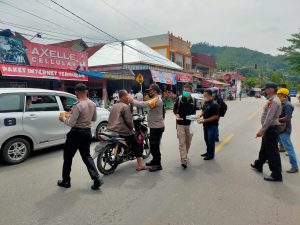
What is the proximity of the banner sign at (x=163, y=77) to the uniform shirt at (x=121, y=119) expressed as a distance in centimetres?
1874

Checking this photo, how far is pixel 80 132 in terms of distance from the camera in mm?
4004

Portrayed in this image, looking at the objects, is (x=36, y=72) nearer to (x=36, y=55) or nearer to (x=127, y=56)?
(x=36, y=55)

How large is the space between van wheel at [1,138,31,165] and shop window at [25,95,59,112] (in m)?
0.78

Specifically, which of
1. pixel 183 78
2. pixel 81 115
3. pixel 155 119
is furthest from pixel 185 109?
pixel 183 78

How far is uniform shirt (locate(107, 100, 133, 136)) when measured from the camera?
475cm

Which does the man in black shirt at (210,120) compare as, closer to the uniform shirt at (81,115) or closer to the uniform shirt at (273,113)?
the uniform shirt at (273,113)

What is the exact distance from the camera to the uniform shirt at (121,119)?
4754mm

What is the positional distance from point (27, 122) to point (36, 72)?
7958 mm

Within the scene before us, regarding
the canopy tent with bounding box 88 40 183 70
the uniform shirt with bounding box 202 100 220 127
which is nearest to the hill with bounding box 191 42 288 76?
the canopy tent with bounding box 88 40 183 70

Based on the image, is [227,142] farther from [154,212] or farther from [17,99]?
[17,99]

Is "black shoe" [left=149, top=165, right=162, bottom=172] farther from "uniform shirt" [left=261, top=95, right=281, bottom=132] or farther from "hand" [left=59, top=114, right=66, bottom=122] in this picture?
"uniform shirt" [left=261, top=95, right=281, bottom=132]

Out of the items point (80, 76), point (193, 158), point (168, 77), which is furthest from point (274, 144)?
point (168, 77)

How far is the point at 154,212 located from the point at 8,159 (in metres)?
3.76

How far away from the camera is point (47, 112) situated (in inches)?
242
